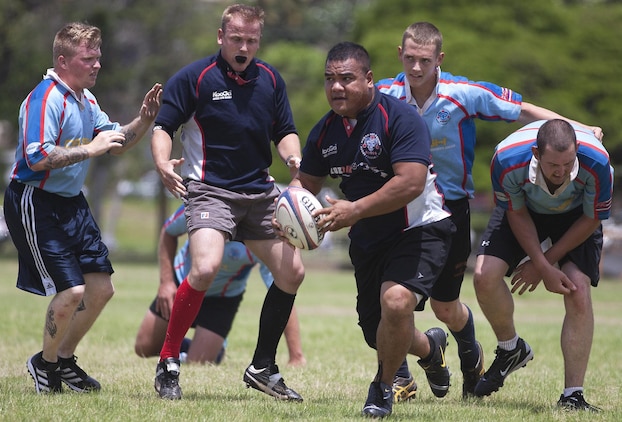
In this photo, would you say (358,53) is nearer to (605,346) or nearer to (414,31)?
(414,31)

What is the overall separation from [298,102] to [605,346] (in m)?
23.1

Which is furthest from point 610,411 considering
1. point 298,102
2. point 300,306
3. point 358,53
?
point 298,102

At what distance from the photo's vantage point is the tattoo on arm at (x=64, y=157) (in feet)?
20.3

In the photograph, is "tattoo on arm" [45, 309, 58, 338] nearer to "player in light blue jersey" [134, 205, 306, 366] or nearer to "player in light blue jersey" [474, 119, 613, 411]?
"player in light blue jersey" [134, 205, 306, 366]

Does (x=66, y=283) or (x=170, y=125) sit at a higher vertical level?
(x=170, y=125)

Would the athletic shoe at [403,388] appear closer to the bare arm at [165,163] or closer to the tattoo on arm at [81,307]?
the bare arm at [165,163]

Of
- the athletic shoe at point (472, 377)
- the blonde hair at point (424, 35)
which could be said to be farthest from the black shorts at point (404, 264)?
the blonde hair at point (424, 35)

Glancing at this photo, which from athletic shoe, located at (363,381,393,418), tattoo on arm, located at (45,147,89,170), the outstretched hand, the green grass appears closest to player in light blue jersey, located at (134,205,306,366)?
the green grass

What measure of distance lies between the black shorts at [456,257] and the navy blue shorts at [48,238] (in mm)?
2472

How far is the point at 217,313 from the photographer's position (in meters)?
9.24

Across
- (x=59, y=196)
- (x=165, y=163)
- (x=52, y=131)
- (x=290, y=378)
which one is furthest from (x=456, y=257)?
(x=52, y=131)

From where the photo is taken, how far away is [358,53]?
5965mm

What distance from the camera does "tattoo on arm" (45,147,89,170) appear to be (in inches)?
244

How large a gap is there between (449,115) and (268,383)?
226 centimetres
